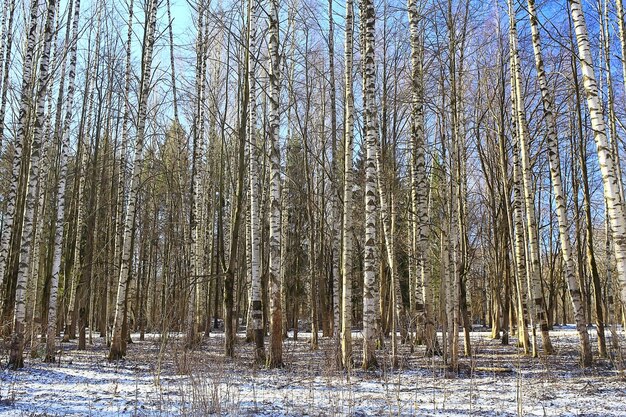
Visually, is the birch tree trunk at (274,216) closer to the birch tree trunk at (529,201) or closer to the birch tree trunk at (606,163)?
the birch tree trunk at (606,163)

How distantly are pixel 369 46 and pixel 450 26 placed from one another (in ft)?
10.9

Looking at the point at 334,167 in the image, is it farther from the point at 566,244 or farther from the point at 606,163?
the point at 606,163

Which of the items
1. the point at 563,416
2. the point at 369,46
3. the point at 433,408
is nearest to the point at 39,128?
the point at 369,46

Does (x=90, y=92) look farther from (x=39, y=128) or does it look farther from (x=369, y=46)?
(x=369, y=46)

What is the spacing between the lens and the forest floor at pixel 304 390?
5.79 metres

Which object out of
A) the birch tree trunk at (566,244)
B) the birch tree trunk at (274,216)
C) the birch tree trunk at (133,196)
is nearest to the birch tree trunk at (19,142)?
the birch tree trunk at (133,196)

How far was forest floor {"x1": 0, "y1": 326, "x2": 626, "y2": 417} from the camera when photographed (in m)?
5.79

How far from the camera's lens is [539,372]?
30.0 ft

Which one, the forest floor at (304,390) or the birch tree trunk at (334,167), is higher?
the birch tree trunk at (334,167)

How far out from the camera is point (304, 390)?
23.8 ft

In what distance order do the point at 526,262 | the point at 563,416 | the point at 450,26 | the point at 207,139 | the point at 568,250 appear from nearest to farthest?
the point at 563,416 → the point at 568,250 → the point at 450,26 → the point at 526,262 → the point at 207,139

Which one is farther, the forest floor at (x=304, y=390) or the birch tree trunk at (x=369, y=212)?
the birch tree trunk at (x=369, y=212)

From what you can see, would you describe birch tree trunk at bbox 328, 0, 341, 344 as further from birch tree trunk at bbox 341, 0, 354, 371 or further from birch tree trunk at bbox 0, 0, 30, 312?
birch tree trunk at bbox 0, 0, 30, 312

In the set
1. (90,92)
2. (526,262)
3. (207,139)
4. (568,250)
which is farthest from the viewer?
(207,139)
